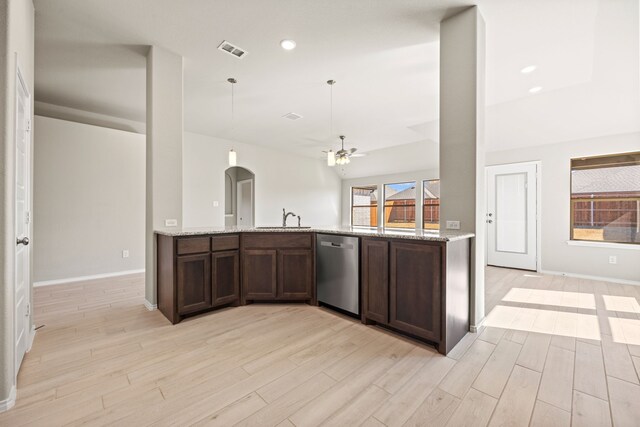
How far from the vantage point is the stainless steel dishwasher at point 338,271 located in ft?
8.64

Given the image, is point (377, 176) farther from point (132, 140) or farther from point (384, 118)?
point (132, 140)

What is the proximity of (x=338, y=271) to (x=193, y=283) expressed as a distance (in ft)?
4.71

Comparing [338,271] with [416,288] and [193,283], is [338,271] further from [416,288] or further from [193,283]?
[193,283]

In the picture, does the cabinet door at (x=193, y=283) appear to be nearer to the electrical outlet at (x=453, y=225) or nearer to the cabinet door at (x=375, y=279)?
the cabinet door at (x=375, y=279)

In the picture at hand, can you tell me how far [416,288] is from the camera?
84.8 inches

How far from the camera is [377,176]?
845 centimetres

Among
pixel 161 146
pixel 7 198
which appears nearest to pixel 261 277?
pixel 161 146

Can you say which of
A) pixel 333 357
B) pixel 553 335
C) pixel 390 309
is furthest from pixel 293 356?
pixel 553 335

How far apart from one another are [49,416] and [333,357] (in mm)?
1604

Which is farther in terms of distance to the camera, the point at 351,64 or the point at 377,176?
the point at 377,176

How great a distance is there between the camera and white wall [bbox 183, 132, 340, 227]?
19.0ft

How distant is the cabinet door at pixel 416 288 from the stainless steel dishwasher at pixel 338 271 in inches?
16.7

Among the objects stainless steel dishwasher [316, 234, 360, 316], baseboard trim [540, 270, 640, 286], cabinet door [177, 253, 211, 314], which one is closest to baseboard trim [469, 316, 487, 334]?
stainless steel dishwasher [316, 234, 360, 316]

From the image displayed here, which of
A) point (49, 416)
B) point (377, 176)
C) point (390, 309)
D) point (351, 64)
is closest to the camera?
point (49, 416)
